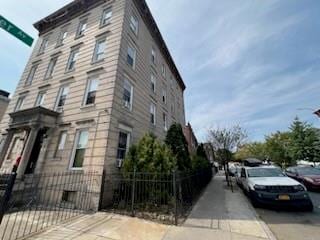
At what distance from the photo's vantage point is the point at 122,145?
9945 mm

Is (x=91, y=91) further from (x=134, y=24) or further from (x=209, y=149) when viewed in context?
(x=209, y=149)

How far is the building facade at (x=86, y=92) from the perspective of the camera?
9.26 m

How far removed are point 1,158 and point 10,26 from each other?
927 centimetres

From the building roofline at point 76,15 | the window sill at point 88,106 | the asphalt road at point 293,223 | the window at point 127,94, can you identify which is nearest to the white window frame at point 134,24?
the building roofline at point 76,15

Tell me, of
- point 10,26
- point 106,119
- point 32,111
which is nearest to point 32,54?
point 32,111

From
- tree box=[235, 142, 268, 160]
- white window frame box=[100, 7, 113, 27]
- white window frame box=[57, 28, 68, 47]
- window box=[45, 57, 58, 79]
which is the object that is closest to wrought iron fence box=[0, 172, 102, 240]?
window box=[45, 57, 58, 79]

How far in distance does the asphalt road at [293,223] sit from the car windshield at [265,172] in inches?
75.7

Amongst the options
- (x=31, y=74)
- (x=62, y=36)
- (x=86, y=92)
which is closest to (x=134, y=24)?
(x=62, y=36)

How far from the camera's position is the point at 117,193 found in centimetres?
820

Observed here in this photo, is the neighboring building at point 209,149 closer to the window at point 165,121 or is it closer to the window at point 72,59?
the window at point 165,121

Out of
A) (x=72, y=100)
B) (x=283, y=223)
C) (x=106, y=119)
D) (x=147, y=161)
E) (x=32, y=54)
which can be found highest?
(x=32, y=54)

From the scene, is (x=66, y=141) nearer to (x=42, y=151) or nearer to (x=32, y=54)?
(x=42, y=151)

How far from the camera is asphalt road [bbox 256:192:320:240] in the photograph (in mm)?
4683

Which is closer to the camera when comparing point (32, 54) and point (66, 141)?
point (66, 141)
